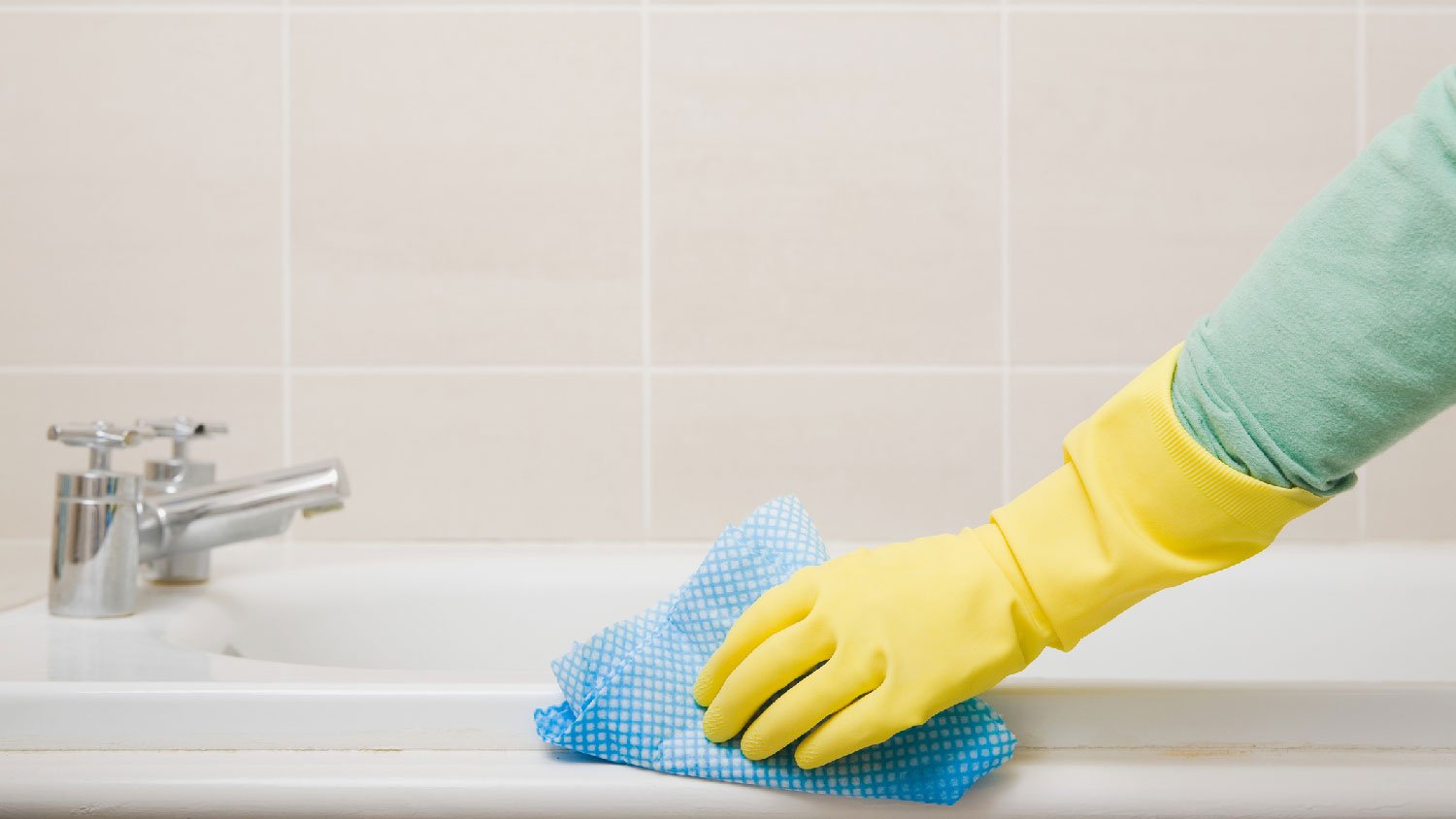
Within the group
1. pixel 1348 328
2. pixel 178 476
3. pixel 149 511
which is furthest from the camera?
pixel 178 476

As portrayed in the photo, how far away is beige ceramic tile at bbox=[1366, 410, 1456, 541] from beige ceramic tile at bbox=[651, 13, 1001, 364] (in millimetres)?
420

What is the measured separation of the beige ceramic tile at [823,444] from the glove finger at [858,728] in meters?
0.63

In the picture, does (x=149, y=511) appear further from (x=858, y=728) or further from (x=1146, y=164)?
(x=1146, y=164)

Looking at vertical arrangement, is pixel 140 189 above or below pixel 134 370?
above

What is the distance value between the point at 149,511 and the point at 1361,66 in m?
1.17

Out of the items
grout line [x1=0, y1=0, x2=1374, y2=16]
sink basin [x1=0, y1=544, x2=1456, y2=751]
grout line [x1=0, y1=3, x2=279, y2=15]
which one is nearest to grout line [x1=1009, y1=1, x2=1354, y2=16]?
grout line [x1=0, y1=0, x2=1374, y2=16]

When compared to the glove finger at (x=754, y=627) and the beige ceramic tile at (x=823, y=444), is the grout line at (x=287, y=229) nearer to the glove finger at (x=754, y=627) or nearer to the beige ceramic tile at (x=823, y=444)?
the beige ceramic tile at (x=823, y=444)

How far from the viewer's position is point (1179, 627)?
39.1 inches

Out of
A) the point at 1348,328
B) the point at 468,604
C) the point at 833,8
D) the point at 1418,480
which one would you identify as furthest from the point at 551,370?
the point at 1418,480

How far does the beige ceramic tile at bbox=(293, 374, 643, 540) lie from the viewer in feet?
3.61

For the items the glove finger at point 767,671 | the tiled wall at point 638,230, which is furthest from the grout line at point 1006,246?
the glove finger at point 767,671

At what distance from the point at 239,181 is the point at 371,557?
0.40m

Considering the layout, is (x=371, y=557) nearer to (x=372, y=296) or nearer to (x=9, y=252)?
(x=372, y=296)

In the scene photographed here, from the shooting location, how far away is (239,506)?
2.70 ft
